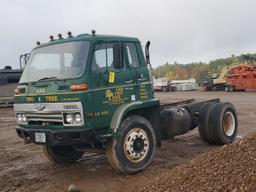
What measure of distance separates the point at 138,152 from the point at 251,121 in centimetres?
755

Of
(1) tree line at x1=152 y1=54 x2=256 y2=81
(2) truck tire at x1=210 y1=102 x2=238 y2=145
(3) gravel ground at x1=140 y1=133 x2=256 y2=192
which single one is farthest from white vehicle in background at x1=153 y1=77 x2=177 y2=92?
(3) gravel ground at x1=140 y1=133 x2=256 y2=192

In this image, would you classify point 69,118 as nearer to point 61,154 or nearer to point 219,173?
point 61,154

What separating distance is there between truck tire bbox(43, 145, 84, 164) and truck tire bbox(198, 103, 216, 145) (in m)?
2.97

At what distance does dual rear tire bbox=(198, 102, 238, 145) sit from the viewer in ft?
30.6

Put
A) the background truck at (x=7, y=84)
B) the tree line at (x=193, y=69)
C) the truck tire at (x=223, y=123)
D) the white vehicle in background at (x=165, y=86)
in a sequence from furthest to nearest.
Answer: the tree line at (x=193, y=69) < the white vehicle in background at (x=165, y=86) < the background truck at (x=7, y=84) < the truck tire at (x=223, y=123)

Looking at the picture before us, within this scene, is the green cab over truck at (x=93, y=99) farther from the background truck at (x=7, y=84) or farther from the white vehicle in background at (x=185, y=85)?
the white vehicle in background at (x=185, y=85)

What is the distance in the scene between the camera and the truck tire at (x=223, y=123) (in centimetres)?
931

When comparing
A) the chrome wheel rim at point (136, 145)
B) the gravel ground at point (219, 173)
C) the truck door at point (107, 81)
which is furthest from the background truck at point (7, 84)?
the gravel ground at point (219, 173)

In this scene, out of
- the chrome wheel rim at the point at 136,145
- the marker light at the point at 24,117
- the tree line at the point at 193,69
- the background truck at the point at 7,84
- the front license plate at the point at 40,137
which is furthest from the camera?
the tree line at the point at 193,69

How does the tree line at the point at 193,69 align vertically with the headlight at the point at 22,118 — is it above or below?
above

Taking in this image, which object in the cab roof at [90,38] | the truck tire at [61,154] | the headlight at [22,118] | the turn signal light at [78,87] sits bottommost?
the truck tire at [61,154]

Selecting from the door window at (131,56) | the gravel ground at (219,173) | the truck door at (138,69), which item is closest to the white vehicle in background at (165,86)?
the truck door at (138,69)

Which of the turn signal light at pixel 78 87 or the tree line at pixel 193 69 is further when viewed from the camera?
the tree line at pixel 193 69

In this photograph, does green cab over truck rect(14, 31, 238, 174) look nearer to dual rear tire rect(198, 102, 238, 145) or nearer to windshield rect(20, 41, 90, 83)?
windshield rect(20, 41, 90, 83)
